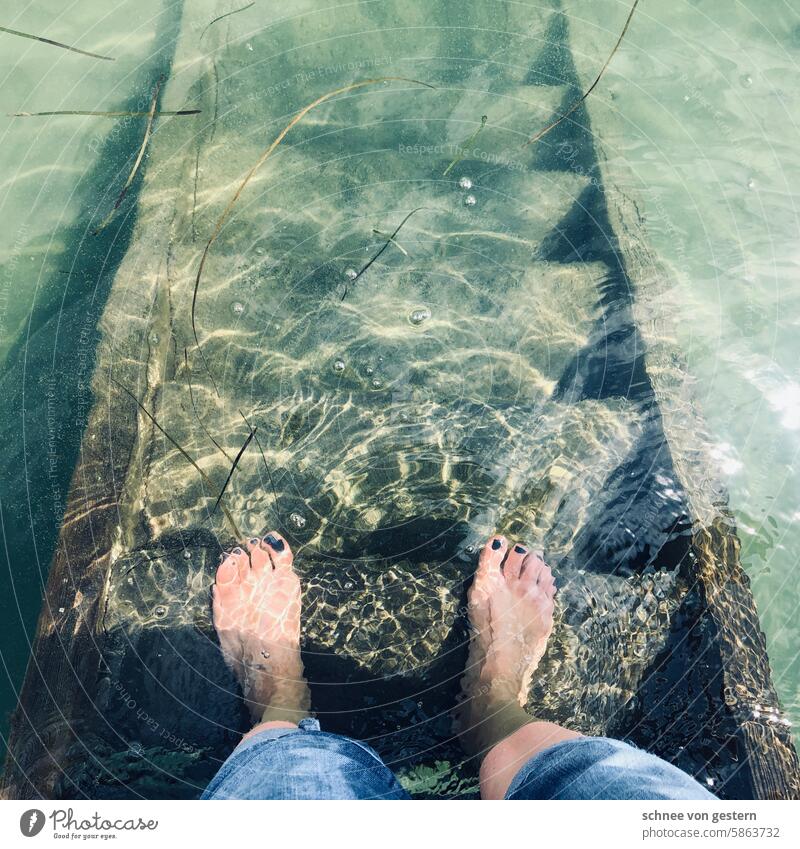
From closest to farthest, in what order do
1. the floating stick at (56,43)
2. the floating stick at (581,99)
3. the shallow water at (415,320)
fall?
the shallow water at (415,320) → the floating stick at (581,99) → the floating stick at (56,43)

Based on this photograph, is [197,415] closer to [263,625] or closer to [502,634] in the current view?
[263,625]

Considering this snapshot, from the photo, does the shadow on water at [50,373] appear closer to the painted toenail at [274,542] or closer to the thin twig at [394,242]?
the painted toenail at [274,542]

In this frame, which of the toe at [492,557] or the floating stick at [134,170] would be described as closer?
the toe at [492,557]

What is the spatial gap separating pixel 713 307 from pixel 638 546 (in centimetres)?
138

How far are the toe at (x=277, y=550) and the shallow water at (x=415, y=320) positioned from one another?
0.29 feet

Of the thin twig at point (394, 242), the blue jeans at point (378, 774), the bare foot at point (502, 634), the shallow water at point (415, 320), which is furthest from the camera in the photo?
the thin twig at point (394, 242)

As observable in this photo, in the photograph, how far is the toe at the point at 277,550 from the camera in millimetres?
2926

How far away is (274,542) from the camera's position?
2.94 metres

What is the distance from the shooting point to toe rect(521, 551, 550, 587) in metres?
2.91

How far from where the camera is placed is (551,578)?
288cm

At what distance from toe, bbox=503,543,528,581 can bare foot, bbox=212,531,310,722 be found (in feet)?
3.32

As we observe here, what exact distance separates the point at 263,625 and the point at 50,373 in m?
1.66

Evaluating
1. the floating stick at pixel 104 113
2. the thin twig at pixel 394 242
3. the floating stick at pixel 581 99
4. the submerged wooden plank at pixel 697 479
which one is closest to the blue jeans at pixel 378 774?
the submerged wooden plank at pixel 697 479
